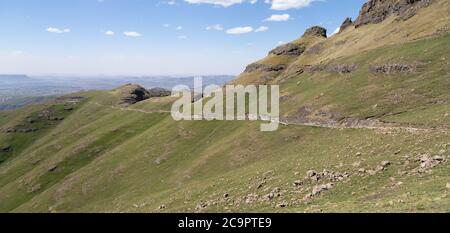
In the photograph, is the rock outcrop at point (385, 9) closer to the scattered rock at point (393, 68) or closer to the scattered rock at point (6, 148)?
the scattered rock at point (393, 68)

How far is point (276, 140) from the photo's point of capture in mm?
71250

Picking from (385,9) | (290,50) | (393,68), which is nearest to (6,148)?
(290,50)

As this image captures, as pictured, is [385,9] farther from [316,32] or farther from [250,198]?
[250,198]

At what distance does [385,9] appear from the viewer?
11525 centimetres

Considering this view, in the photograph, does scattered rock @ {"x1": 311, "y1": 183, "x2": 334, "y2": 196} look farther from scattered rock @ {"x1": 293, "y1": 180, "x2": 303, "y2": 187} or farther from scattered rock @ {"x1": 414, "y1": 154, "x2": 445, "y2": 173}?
scattered rock @ {"x1": 414, "y1": 154, "x2": 445, "y2": 173}

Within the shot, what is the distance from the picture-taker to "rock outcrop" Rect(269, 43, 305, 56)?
523 feet

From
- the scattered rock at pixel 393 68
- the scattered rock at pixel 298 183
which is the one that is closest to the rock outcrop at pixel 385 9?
the scattered rock at pixel 393 68

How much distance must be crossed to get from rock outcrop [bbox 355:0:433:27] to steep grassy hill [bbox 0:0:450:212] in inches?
23.4

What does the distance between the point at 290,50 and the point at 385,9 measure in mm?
50879

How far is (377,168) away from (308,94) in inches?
2154

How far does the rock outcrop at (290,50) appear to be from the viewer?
159m

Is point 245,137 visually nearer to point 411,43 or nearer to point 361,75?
point 361,75

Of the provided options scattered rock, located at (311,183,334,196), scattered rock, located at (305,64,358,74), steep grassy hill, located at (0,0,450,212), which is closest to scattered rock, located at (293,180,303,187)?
steep grassy hill, located at (0,0,450,212)
